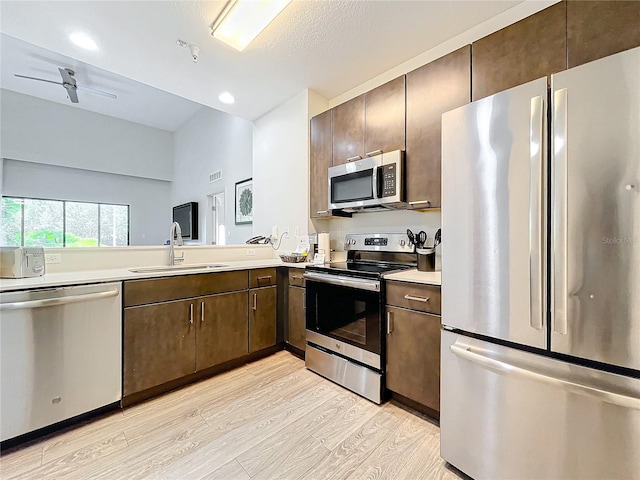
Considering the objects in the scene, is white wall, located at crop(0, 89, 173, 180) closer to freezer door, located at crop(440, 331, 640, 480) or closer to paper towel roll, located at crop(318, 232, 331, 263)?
paper towel roll, located at crop(318, 232, 331, 263)

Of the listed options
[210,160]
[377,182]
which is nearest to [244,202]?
[210,160]

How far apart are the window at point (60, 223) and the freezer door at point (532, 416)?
721cm

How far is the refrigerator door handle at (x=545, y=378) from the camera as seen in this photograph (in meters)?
0.89

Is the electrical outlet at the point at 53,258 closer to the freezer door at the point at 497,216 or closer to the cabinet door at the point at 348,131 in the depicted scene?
the cabinet door at the point at 348,131

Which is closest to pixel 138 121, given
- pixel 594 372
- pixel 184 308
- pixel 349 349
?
pixel 184 308

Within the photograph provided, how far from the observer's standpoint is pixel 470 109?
125cm

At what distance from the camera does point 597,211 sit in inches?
36.9

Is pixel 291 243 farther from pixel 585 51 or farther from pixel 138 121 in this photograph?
pixel 138 121

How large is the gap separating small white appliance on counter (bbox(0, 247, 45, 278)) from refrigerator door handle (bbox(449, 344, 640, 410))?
2.48 meters

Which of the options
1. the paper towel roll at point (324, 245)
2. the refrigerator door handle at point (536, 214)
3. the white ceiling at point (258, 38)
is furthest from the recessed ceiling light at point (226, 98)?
the refrigerator door handle at point (536, 214)

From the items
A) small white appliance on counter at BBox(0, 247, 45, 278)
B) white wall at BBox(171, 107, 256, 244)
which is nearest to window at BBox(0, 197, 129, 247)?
white wall at BBox(171, 107, 256, 244)

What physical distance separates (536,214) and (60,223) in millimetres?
8120

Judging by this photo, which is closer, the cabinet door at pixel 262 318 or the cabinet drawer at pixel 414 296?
the cabinet drawer at pixel 414 296

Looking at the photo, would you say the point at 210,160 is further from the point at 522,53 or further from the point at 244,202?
the point at 522,53
